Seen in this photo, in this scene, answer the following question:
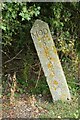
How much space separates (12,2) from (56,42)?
4.62ft

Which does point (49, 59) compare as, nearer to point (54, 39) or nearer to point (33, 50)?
point (54, 39)

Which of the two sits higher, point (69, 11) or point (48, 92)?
point (69, 11)

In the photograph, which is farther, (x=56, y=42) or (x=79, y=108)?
(x=56, y=42)

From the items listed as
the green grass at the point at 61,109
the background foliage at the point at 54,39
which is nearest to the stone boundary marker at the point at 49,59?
the green grass at the point at 61,109

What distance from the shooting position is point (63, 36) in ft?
15.4

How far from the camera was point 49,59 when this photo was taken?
13.9 ft

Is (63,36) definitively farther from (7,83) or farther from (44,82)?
(7,83)

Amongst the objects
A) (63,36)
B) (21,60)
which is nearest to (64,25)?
(63,36)

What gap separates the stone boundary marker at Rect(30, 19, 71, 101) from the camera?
166 inches

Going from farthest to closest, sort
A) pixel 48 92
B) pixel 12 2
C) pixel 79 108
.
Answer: pixel 48 92, pixel 79 108, pixel 12 2

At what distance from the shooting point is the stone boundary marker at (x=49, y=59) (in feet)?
13.8

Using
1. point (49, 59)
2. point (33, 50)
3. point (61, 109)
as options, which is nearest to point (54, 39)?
point (33, 50)

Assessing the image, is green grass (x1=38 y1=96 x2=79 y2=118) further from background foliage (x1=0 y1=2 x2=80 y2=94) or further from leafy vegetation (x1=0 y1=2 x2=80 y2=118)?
background foliage (x1=0 y1=2 x2=80 y2=94)

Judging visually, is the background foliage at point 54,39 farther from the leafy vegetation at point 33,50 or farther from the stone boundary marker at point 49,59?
the stone boundary marker at point 49,59
